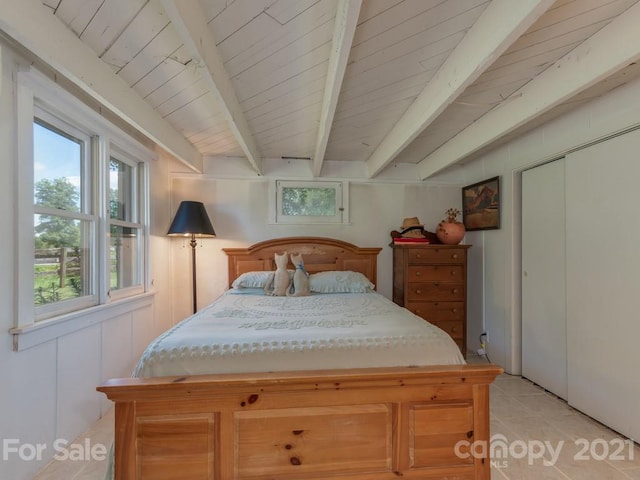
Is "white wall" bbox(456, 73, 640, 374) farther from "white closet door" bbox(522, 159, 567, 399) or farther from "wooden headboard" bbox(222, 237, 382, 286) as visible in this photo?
"wooden headboard" bbox(222, 237, 382, 286)

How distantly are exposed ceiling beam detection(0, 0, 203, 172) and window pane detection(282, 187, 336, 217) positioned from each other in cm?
144

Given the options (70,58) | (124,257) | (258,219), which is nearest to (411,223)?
(258,219)

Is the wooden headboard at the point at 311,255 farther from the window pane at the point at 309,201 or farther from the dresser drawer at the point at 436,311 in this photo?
the dresser drawer at the point at 436,311

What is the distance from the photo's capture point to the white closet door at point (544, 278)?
2238 mm

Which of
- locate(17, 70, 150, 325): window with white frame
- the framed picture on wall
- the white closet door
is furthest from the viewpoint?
the framed picture on wall

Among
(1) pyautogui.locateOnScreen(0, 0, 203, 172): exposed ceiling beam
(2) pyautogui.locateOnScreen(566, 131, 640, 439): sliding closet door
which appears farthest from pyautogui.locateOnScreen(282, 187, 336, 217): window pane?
(2) pyautogui.locateOnScreen(566, 131, 640, 439): sliding closet door

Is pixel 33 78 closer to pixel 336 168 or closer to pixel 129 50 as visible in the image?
pixel 129 50

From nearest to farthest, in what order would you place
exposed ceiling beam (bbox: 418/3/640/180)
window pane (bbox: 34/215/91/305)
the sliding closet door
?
1. exposed ceiling beam (bbox: 418/3/640/180)
2. window pane (bbox: 34/215/91/305)
3. the sliding closet door

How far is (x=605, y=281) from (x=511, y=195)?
1.08 m

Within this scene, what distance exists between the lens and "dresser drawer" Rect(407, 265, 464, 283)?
2.91 meters

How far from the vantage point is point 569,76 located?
151 centimetres

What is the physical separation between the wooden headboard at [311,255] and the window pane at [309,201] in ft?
1.06

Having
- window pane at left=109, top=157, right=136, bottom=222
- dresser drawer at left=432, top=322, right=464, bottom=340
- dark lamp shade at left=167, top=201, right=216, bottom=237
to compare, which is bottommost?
dresser drawer at left=432, top=322, right=464, bottom=340

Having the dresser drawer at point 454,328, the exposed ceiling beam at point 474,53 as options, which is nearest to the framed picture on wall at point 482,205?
the dresser drawer at point 454,328
